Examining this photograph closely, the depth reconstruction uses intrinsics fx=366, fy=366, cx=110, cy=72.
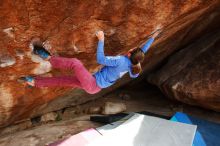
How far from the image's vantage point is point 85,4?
240 inches

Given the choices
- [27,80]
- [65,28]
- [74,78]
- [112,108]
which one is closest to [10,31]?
[65,28]

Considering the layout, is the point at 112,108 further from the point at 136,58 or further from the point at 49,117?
the point at 136,58

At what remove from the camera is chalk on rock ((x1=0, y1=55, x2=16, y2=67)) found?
6.15 meters

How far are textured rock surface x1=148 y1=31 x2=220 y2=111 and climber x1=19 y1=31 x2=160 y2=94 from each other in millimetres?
4308

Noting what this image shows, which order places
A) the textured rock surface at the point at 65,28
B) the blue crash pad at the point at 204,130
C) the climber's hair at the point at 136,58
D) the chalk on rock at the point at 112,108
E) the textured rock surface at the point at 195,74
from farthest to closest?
the chalk on rock at the point at 112,108 → the textured rock surface at the point at 195,74 → the blue crash pad at the point at 204,130 → the textured rock surface at the point at 65,28 → the climber's hair at the point at 136,58

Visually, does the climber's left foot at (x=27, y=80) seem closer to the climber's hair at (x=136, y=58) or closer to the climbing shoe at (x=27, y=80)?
the climbing shoe at (x=27, y=80)

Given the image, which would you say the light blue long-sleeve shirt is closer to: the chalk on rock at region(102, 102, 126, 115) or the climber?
the climber

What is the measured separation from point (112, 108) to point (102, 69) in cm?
430

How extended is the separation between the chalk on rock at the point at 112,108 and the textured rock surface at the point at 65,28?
221 cm

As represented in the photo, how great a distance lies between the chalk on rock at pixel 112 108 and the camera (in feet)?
32.8

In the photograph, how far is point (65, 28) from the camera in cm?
629

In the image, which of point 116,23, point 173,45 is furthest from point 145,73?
point 116,23

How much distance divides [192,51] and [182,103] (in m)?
1.59

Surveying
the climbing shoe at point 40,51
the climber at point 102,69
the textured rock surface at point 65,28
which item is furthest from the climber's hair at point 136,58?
the climbing shoe at point 40,51
